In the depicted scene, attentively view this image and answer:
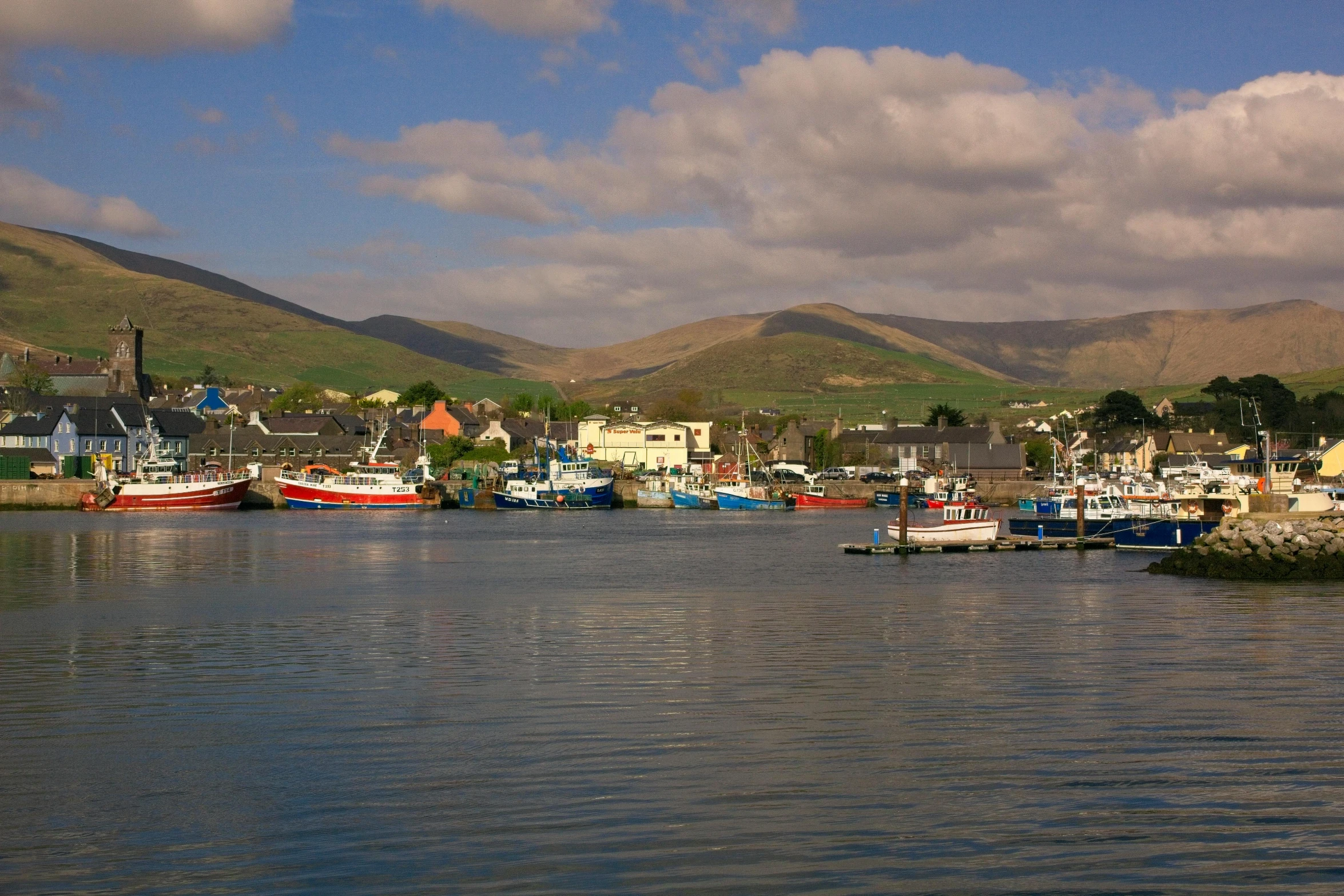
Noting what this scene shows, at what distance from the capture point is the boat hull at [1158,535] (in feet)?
184

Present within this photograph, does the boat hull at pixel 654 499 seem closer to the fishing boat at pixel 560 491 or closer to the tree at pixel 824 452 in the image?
the fishing boat at pixel 560 491

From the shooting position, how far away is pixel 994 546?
55656mm

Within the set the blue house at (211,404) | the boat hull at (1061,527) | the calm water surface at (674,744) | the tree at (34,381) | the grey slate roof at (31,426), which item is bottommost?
the calm water surface at (674,744)

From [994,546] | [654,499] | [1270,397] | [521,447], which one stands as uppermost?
[1270,397]

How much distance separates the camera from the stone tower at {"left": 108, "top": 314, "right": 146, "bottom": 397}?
538ft

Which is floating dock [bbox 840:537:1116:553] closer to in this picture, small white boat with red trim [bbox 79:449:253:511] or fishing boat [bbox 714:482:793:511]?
fishing boat [bbox 714:482:793:511]

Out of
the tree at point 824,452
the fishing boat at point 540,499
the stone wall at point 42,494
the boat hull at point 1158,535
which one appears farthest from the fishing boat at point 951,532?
the tree at point 824,452

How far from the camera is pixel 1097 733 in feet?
55.9

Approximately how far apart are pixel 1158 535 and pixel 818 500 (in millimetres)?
57705

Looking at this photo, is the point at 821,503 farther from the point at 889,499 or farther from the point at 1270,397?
the point at 1270,397

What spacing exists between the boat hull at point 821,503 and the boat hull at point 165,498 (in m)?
47.2

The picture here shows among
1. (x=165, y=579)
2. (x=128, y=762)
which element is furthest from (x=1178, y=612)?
(x=165, y=579)

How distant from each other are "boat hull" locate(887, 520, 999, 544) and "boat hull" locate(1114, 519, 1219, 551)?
568 cm

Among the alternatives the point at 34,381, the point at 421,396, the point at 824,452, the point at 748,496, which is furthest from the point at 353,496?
the point at 421,396
